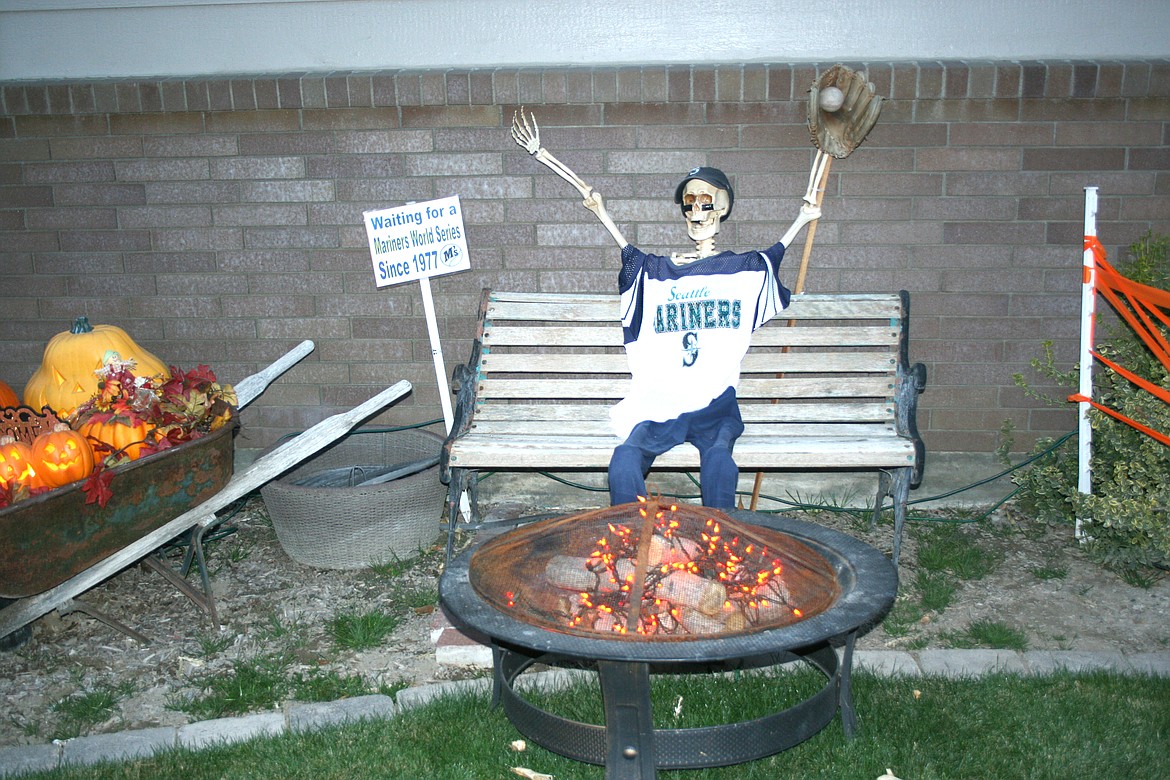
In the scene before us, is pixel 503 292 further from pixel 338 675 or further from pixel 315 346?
pixel 338 675

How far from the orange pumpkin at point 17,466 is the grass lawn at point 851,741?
0.98 metres

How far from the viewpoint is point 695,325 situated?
4406 mm

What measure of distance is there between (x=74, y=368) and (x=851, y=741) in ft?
11.0

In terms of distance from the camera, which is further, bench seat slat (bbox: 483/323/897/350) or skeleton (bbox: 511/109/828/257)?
bench seat slat (bbox: 483/323/897/350)

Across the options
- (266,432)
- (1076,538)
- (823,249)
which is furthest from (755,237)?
(266,432)

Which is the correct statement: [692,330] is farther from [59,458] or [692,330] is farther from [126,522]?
[59,458]

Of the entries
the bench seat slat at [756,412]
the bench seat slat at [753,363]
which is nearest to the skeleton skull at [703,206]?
the bench seat slat at [753,363]

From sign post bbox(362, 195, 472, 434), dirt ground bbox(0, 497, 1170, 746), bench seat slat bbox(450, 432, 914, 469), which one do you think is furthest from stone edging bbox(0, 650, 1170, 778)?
sign post bbox(362, 195, 472, 434)

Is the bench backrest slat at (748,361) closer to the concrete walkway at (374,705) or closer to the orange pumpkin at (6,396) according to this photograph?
the concrete walkway at (374,705)

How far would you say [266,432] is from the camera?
5562 mm

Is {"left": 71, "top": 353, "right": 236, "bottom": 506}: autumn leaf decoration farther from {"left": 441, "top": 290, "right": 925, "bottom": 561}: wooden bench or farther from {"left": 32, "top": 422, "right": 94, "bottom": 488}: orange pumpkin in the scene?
{"left": 441, "top": 290, "right": 925, "bottom": 561}: wooden bench

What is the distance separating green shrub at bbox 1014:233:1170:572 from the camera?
4.26 m

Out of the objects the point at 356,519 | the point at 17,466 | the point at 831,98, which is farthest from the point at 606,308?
the point at 17,466

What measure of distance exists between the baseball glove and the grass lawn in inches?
96.0
